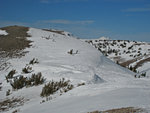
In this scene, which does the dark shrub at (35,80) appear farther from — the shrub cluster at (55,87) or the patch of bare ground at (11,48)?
the patch of bare ground at (11,48)

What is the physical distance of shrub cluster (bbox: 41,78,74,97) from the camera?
8.04 m

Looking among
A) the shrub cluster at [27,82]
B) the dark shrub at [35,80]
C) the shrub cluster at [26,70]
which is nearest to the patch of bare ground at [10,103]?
the shrub cluster at [27,82]

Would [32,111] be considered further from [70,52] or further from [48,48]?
[48,48]

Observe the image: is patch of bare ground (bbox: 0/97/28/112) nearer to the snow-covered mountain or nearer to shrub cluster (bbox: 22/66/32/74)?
the snow-covered mountain

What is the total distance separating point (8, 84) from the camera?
1012 cm

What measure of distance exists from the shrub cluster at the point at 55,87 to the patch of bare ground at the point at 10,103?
0.96 meters

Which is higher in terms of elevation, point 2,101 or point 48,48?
point 48,48

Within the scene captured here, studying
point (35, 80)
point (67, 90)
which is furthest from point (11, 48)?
point (67, 90)

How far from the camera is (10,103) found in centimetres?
764

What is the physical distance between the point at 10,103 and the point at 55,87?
2130mm

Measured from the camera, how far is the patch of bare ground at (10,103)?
7.15m

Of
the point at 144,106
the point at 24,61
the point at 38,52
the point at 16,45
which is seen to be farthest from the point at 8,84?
Result: the point at 16,45

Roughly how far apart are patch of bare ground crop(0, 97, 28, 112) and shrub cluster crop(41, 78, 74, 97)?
0.96m

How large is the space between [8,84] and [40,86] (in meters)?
2.22
